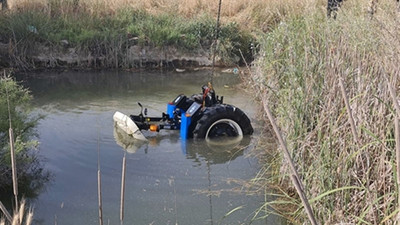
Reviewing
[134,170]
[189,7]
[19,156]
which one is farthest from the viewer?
[189,7]

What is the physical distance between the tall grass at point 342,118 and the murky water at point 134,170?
646 mm

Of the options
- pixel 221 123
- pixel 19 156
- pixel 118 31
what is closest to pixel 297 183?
pixel 19 156

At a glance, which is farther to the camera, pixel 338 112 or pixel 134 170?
pixel 134 170

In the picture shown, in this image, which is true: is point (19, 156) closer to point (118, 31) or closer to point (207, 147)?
point (207, 147)

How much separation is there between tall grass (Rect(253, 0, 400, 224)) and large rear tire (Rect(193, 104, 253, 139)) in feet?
2.29

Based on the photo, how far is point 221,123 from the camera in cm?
664

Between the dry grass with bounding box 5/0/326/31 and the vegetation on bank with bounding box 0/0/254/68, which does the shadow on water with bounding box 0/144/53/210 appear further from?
the dry grass with bounding box 5/0/326/31

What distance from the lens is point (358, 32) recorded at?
4949 mm

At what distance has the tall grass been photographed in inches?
130

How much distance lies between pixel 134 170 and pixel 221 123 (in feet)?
4.74

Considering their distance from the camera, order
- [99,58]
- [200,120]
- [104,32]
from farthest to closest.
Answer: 1. [104,32]
2. [99,58]
3. [200,120]

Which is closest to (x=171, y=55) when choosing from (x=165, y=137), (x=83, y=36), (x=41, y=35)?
(x=83, y=36)

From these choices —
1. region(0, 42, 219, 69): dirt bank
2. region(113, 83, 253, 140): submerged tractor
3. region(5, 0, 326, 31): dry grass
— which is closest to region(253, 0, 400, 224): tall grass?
→ region(113, 83, 253, 140): submerged tractor

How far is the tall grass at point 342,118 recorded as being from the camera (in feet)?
10.8
